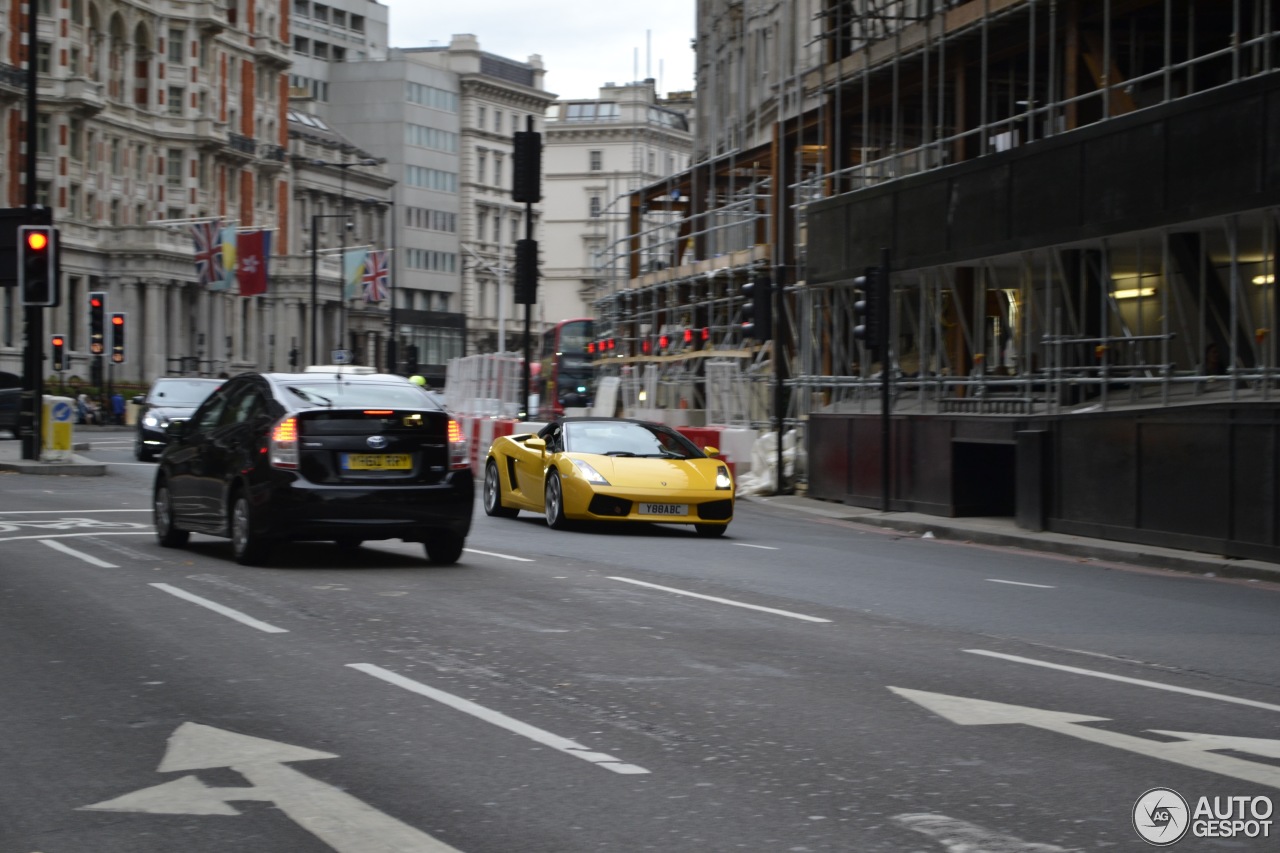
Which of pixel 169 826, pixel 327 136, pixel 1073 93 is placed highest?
pixel 327 136

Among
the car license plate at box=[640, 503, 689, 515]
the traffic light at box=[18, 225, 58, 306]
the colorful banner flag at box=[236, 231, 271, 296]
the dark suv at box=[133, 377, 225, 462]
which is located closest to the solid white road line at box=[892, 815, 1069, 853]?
the car license plate at box=[640, 503, 689, 515]

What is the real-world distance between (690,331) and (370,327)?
8875cm

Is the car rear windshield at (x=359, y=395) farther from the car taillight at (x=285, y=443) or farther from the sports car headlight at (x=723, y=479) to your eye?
the sports car headlight at (x=723, y=479)

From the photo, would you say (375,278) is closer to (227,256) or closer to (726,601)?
(227,256)

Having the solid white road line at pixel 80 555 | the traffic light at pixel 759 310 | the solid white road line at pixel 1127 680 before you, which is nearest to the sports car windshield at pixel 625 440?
the solid white road line at pixel 80 555

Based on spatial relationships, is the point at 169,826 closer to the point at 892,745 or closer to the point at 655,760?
the point at 655,760

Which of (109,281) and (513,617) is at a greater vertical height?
(109,281)

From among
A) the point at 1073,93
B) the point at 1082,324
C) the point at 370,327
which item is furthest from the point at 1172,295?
the point at 370,327

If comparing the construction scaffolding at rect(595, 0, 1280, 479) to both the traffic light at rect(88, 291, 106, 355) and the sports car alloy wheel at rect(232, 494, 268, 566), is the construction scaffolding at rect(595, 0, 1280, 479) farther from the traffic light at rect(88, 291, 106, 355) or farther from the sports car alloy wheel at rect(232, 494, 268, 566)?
the traffic light at rect(88, 291, 106, 355)

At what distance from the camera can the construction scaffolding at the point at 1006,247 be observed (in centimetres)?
2008

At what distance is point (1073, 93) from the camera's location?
79.9 ft

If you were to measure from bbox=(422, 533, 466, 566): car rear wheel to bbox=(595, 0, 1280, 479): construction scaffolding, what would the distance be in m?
8.33

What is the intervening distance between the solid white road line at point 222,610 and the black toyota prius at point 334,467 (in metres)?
1.52

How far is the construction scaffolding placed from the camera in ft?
65.9
